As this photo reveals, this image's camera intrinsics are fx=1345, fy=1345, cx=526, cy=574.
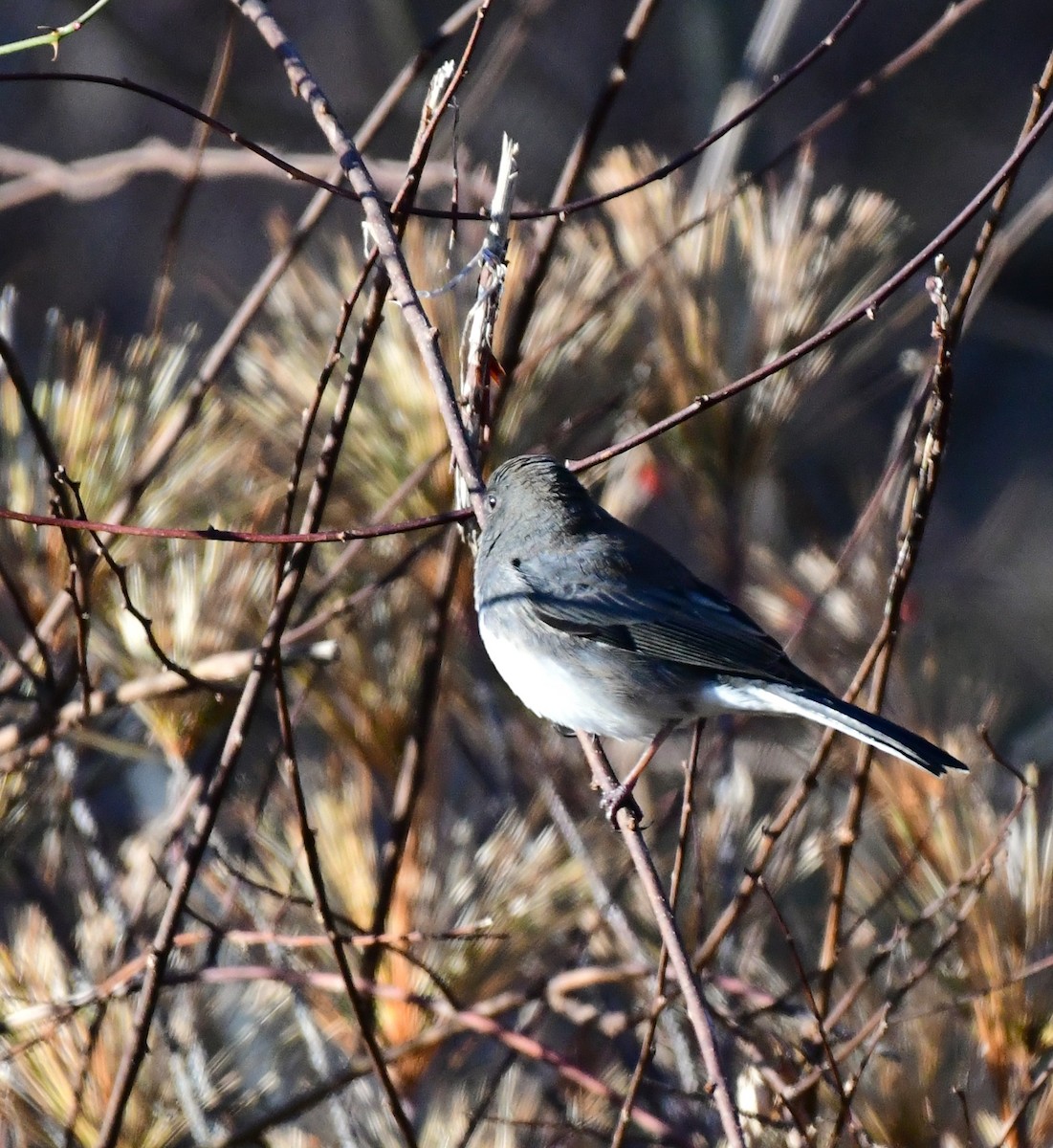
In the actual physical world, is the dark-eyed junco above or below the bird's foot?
above

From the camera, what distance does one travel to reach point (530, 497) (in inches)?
80.9

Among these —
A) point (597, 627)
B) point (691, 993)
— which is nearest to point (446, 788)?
point (597, 627)

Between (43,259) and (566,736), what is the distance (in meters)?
4.69

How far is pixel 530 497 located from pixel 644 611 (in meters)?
0.30

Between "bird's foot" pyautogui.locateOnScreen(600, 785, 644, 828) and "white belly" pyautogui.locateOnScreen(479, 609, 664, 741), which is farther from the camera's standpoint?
"white belly" pyautogui.locateOnScreen(479, 609, 664, 741)

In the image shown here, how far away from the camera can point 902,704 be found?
2.29 m

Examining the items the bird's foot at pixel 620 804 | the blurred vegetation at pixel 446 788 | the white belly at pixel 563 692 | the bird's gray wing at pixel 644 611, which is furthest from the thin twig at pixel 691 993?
the bird's gray wing at pixel 644 611

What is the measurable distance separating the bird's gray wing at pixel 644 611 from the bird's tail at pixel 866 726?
20cm

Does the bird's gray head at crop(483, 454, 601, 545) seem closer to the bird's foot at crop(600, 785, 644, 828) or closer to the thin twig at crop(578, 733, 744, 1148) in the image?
the bird's foot at crop(600, 785, 644, 828)

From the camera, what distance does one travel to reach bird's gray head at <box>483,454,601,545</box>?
204 centimetres

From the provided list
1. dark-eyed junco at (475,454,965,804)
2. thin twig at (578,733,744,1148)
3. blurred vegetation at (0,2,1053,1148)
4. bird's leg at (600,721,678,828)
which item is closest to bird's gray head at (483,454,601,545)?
dark-eyed junco at (475,454,965,804)

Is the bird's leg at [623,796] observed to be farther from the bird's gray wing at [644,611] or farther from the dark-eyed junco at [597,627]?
the bird's gray wing at [644,611]

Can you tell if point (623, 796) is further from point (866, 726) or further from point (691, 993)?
point (691, 993)

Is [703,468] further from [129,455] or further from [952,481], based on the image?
[952,481]
